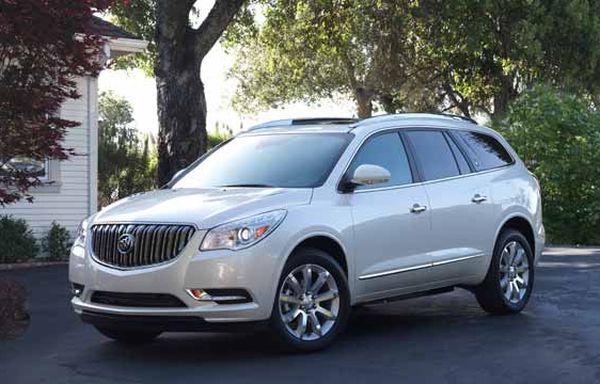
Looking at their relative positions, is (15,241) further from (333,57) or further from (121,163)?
(333,57)

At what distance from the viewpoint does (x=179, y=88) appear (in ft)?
52.2

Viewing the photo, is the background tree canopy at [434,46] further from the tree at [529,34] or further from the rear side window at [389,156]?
the rear side window at [389,156]

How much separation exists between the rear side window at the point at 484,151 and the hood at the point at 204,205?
2372 mm

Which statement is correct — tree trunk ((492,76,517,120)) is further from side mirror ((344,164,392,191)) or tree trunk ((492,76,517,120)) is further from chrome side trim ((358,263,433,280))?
side mirror ((344,164,392,191))

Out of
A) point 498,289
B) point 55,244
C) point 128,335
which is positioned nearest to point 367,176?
point 498,289

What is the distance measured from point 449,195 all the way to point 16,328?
154 inches

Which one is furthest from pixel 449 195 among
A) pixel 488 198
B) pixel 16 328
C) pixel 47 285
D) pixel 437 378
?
pixel 47 285

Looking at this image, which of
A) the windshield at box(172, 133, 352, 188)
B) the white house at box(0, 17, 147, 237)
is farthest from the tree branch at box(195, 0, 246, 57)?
the windshield at box(172, 133, 352, 188)

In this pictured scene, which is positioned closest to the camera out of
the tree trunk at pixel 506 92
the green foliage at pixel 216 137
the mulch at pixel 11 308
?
the mulch at pixel 11 308

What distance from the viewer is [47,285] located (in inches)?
480

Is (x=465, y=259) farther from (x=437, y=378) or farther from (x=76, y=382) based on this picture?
(x=76, y=382)

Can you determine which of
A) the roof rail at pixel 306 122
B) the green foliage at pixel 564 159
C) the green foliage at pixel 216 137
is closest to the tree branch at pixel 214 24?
the green foliage at pixel 564 159

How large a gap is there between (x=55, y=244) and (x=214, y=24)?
Result: 15.0 feet

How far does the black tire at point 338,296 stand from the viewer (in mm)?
6941
